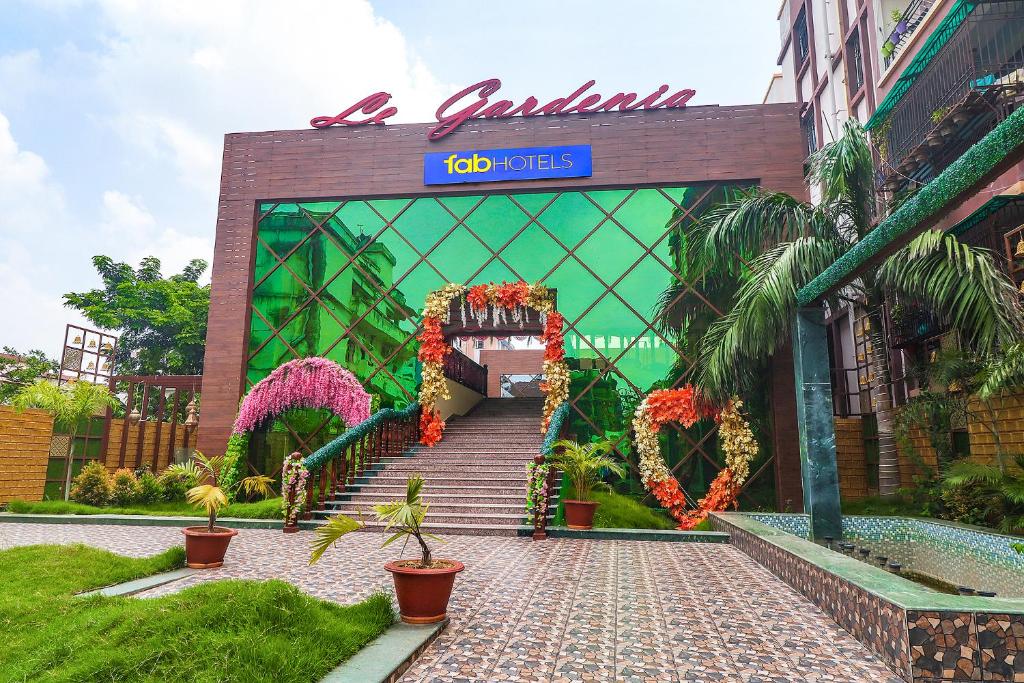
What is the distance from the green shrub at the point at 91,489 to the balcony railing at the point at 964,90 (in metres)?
13.8

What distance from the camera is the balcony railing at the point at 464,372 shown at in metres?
13.7

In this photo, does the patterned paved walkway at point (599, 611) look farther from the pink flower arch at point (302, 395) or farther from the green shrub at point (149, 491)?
the pink flower arch at point (302, 395)

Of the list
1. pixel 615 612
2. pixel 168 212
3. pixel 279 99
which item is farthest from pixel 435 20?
pixel 168 212

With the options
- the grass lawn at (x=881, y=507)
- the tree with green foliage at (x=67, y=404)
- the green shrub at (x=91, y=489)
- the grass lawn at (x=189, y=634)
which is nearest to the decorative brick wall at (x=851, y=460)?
the grass lawn at (x=881, y=507)

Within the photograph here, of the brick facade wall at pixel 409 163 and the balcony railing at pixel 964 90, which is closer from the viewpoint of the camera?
the balcony railing at pixel 964 90

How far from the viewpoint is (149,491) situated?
1077cm

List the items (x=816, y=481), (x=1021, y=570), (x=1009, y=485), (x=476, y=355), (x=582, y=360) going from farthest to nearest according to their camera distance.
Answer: (x=476, y=355) → (x=582, y=360) → (x=816, y=481) → (x=1009, y=485) → (x=1021, y=570)

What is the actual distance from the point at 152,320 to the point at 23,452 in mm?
14107

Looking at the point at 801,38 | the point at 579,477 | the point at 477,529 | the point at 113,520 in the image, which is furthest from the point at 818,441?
the point at 801,38

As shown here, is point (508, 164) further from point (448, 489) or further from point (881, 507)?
point (881, 507)

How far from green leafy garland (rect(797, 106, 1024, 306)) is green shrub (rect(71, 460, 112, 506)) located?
1135cm

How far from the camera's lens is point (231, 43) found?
39.1 feet

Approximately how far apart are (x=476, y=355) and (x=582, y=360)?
10.2 metres

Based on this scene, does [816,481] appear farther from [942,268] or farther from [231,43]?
[231,43]
